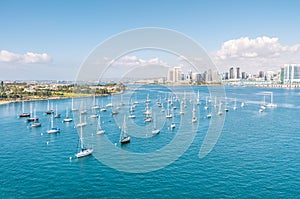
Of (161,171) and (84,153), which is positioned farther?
(84,153)

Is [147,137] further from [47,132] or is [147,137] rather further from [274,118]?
[274,118]

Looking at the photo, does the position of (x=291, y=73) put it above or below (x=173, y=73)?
above

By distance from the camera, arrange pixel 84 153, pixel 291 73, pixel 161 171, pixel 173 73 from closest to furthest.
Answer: pixel 161 171, pixel 84 153, pixel 173 73, pixel 291 73

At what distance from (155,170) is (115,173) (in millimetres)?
2297

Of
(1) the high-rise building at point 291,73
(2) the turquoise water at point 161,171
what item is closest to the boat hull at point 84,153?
(2) the turquoise water at point 161,171

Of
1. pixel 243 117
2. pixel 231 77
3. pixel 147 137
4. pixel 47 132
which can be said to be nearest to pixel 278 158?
pixel 147 137

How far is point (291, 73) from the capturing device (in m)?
131

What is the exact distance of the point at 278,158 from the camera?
17.0 meters

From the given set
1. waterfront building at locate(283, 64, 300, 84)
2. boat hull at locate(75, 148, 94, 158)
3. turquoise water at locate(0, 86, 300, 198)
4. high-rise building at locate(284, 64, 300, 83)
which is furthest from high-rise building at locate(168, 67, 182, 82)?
high-rise building at locate(284, 64, 300, 83)

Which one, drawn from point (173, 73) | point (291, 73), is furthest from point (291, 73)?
point (173, 73)

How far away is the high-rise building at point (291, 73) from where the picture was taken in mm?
129250

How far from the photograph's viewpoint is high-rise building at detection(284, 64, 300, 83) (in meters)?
129

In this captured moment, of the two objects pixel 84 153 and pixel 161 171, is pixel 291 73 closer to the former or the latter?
pixel 161 171

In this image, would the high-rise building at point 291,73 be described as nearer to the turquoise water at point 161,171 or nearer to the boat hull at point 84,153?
the turquoise water at point 161,171
